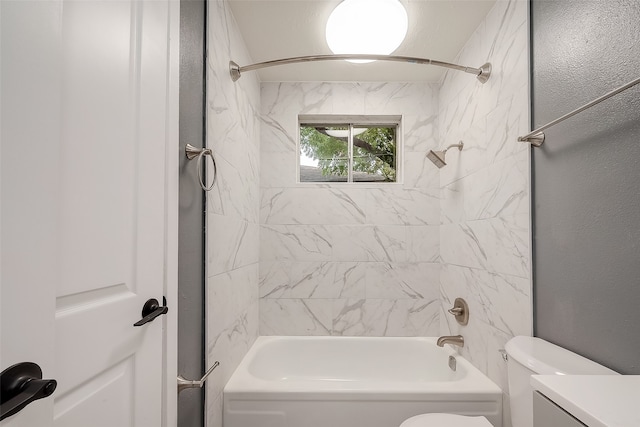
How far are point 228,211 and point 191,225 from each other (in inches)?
17.7

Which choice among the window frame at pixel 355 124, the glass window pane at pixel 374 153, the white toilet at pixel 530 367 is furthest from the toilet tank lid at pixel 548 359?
the glass window pane at pixel 374 153

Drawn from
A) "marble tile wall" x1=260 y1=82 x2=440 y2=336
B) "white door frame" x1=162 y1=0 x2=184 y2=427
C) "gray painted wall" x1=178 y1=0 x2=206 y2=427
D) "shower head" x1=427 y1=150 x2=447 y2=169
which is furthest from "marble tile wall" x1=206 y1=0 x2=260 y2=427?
"shower head" x1=427 y1=150 x2=447 y2=169

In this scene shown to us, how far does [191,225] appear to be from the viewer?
1.31 metres

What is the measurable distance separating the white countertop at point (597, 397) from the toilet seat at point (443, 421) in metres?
0.73

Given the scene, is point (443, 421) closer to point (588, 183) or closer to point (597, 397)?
point (597, 397)

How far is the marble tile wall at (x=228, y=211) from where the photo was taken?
1515mm

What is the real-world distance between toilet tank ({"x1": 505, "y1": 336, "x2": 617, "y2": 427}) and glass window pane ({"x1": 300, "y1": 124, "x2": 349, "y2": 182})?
178cm

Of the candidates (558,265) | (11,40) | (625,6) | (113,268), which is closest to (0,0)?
(11,40)

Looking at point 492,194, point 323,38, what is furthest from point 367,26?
point 492,194

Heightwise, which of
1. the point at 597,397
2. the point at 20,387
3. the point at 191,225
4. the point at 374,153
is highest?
the point at 374,153

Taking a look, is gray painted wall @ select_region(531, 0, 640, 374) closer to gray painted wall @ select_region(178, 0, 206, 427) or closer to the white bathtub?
the white bathtub

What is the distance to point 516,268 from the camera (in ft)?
4.97

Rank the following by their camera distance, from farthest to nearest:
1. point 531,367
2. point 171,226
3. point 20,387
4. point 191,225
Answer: point 191,225
point 531,367
point 171,226
point 20,387

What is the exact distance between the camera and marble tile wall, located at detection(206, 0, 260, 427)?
151 centimetres
